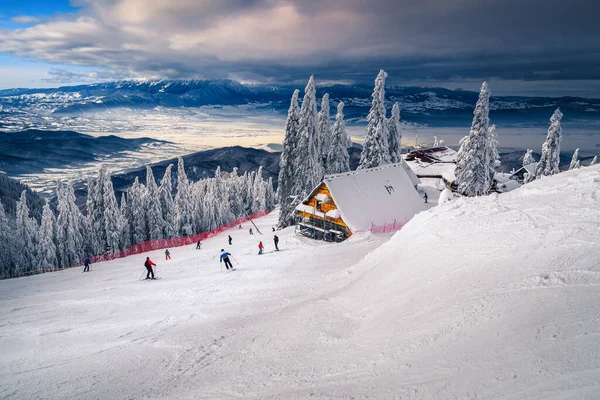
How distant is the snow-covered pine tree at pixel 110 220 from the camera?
5022 centimetres

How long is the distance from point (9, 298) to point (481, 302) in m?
26.3

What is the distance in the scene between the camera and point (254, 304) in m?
13.8

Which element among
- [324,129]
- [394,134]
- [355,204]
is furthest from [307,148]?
[394,134]

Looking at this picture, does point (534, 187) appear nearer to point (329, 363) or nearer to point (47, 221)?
point (329, 363)

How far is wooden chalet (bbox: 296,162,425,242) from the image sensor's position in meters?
29.8

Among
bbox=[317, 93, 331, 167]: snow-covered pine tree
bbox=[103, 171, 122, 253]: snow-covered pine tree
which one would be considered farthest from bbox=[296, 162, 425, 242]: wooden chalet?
bbox=[103, 171, 122, 253]: snow-covered pine tree

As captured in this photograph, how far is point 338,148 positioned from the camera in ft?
147

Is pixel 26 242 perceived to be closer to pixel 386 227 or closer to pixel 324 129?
pixel 324 129

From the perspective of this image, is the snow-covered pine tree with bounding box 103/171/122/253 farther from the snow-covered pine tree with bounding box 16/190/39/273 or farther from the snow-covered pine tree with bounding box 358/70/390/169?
the snow-covered pine tree with bounding box 358/70/390/169

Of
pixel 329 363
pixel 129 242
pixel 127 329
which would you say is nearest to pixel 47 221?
pixel 129 242

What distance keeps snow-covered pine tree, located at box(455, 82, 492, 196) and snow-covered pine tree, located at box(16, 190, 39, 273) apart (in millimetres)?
60982

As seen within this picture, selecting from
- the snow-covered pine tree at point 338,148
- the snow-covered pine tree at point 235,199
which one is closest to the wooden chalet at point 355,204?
the snow-covered pine tree at point 338,148

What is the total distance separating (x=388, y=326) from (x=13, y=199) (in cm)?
15175

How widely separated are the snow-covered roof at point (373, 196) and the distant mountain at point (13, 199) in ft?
404
